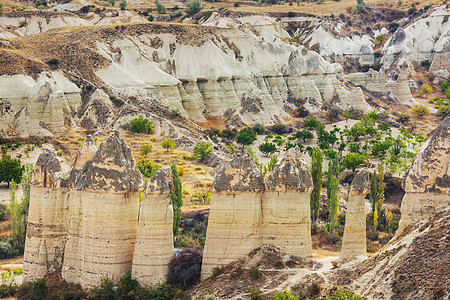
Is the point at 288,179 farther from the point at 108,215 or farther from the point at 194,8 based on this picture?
the point at 194,8

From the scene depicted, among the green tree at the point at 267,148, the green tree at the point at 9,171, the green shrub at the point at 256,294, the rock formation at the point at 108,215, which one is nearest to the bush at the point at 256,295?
the green shrub at the point at 256,294

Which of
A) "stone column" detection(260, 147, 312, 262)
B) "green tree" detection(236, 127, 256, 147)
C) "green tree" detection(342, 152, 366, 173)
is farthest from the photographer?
"green tree" detection(236, 127, 256, 147)

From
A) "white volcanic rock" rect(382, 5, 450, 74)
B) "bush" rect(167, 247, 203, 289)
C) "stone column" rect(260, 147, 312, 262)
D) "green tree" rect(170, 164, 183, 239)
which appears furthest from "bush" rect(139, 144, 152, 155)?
"white volcanic rock" rect(382, 5, 450, 74)

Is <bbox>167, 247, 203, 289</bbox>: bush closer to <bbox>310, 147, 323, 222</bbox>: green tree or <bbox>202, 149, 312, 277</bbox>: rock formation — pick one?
<bbox>202, 149, 312, 277</bbox>: rock formation

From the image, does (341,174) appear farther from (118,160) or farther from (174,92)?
(118,160)

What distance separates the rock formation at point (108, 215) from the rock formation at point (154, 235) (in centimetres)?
78

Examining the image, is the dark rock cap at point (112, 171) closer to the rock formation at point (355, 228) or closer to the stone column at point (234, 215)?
the stone column at point (234, 215)

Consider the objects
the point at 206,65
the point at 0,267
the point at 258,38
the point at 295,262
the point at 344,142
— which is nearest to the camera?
the point at 295,262

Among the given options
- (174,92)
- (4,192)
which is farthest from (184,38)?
(4,192)

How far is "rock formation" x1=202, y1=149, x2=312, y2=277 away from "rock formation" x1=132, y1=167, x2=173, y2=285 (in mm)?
1861

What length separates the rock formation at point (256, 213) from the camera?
25172mm

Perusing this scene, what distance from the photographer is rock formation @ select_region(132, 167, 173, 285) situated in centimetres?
2558

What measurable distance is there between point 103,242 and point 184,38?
6849cm

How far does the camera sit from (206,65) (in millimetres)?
88688
